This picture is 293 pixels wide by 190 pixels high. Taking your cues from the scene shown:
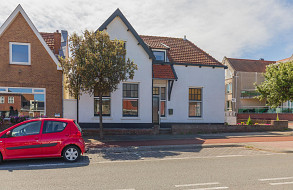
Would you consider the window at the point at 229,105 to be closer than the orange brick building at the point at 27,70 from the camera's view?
No

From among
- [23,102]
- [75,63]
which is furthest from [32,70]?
[75,63]

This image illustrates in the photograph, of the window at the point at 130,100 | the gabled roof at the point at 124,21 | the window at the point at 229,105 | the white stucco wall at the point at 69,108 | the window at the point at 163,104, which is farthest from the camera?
the window at the point at 229,105

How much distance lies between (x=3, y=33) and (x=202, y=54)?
13629mm

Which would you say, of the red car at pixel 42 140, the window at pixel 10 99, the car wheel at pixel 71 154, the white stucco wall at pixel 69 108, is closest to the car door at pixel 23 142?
the red car at pixel 42 140

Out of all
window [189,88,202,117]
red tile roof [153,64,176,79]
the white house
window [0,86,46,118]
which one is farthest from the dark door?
window [0,86,46,118]

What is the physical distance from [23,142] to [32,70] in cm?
778

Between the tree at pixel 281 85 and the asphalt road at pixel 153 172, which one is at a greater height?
the tree at pixel 281 85

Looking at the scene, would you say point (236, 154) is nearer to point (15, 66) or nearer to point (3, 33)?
point (15, 66)

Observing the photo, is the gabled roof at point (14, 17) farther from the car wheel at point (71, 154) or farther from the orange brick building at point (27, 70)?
the car wheel at point (71, 154)

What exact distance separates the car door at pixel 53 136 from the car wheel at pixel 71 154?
0.25m

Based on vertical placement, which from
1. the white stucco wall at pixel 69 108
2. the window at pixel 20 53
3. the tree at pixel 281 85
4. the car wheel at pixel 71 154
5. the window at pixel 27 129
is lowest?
the car wheel at pixel 71 154

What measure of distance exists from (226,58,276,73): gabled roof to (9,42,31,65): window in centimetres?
3404

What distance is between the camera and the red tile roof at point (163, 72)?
1648 cm

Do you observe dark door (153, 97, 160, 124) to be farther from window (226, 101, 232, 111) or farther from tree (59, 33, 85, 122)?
window (226, 101, 232, 111)
